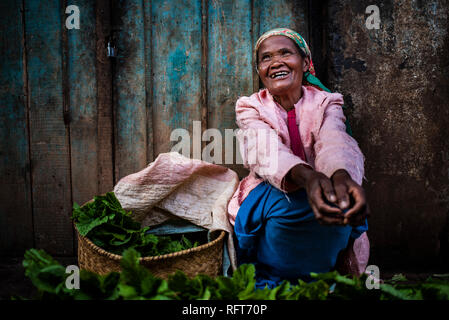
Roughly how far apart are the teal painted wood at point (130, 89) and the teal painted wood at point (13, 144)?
2.21 feet

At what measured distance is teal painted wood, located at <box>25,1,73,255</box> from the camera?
2.23m

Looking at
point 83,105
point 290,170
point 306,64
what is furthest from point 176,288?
point 83,105

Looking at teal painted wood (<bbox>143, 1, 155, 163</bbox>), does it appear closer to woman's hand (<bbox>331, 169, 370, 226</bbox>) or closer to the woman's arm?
the woman's arm

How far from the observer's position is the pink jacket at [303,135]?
4.62ft

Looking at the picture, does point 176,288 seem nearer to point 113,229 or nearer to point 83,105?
point 113,229

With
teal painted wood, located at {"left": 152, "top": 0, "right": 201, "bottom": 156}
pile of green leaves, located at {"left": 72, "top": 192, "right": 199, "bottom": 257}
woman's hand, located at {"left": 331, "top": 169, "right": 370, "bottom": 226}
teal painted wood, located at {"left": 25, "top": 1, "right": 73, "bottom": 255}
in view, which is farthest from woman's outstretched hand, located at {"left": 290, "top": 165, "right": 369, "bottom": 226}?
teal painted wood, located at {"left": 25, "top": 1, "right": 73, "bottom": 255}

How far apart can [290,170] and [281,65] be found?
0.75 m

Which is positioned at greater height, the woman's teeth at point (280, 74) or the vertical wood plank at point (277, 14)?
the vertical wood plank at point (277, 14)

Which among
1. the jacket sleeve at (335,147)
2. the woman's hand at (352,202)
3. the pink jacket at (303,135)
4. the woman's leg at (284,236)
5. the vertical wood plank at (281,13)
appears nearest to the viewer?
the woman's hand at (352,202)

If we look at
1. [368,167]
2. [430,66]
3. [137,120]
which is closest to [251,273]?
[368,167]

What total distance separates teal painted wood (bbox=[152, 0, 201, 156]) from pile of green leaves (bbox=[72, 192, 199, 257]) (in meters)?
0.73

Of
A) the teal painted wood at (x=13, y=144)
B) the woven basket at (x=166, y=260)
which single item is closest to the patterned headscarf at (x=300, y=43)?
the woven basket at (x=166, y=260)

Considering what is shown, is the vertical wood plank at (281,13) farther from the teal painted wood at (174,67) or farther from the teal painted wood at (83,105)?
the teal painted wood at (83,105)
